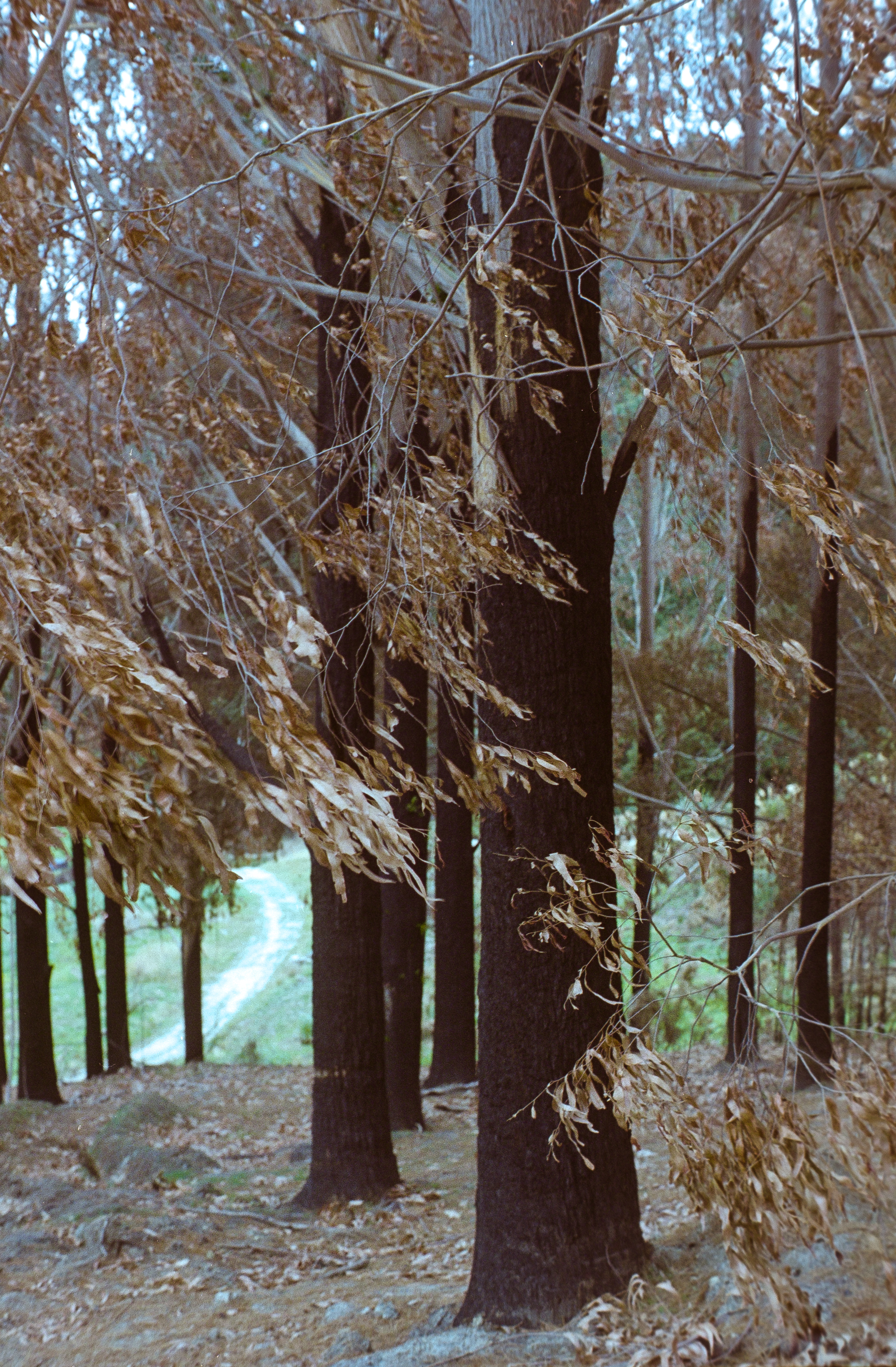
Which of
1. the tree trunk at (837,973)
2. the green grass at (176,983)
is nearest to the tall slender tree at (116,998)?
the green grass at (176,983)

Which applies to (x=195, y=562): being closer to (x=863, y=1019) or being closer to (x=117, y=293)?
(x=117, y=293)

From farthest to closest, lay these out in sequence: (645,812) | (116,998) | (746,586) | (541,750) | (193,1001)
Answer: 1. (193,1001)
2. (116,998)
3. (645,812)
4. (746,586)
5. (541,750)

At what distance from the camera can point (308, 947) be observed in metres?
30.4

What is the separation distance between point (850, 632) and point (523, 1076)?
35.7 ft

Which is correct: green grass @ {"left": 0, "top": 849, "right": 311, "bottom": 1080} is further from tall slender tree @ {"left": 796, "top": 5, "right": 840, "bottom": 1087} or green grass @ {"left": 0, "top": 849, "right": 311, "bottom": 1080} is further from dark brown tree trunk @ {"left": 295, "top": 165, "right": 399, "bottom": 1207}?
tall slender tree @ {"left": 796, "top": 5, "right": 840, "bottom": 1087}

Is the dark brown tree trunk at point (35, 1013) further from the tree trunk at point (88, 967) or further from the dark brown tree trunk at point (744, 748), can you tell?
the dark brown tree trunk at point (744, 748)

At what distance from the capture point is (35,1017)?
1303 cm

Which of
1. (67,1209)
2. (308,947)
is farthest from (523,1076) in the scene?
(308,947)

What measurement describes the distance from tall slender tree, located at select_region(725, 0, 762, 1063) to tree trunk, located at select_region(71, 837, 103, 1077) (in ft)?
25.3

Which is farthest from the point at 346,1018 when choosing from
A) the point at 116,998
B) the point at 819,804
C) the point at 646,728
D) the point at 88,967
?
the point at 116,998

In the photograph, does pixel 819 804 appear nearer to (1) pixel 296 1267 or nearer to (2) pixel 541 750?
(1) pixel 296 1267

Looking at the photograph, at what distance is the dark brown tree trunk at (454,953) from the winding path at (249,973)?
11081mm

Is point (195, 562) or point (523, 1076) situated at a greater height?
point (195, 562)

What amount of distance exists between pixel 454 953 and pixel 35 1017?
17.0 ft
